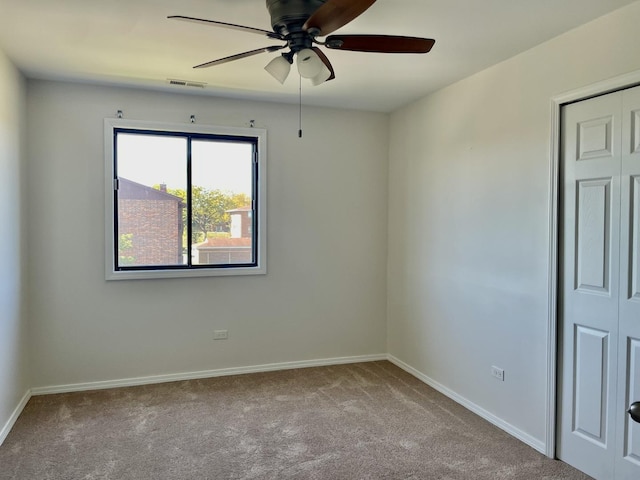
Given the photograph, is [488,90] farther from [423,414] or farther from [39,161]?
[39,161]

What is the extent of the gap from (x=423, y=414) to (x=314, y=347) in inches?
55.2

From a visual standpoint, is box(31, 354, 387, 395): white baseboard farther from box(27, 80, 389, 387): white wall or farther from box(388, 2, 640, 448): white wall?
box(388, 2, 640, 448): white wall

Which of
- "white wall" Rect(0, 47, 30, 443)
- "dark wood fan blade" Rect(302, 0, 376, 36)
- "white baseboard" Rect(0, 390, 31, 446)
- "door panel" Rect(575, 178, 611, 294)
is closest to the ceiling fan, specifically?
"dark wood fan blade" Rect(302, 0, 376, 36)

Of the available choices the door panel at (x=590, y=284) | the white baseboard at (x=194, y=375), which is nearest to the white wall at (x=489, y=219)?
the door panel at (x=590, y=284)

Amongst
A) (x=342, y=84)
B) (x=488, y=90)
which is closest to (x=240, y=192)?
(x=342, y=84)

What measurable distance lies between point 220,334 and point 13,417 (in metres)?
1.63

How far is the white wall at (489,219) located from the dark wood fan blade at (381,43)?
1.09 metres

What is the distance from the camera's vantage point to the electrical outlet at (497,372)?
3.11m

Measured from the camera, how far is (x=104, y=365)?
3744 millimetres

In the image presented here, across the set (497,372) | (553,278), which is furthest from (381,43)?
(497,372)

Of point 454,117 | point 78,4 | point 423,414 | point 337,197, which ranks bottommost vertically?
point 423,414

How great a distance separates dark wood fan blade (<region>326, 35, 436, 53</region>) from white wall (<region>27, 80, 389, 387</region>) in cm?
216

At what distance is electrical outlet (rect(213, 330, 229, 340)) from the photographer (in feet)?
13.3

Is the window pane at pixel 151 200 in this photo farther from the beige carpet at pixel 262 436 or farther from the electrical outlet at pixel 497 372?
the electrical outlet at pixel 497 372
